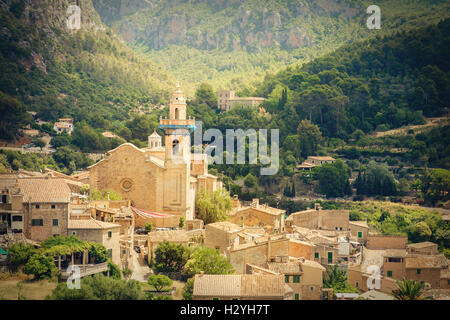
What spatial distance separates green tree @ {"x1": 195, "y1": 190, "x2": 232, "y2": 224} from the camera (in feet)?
121

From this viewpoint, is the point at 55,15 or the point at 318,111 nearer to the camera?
the point at 318,111

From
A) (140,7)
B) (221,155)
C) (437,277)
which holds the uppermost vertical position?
(140,7)

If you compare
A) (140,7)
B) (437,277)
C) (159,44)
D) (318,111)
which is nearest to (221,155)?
(318,111)

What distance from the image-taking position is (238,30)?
14150 centimetres

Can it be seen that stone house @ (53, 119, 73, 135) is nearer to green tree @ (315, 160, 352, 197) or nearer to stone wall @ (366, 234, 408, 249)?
green tree @ (315, 160, 352, 197)

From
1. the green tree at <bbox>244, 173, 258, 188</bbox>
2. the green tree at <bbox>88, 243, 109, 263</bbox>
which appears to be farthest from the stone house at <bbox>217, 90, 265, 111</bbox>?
the green tree at <bbox>88, 243, 109, 263</bbox>

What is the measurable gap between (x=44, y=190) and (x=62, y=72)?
2075 inches

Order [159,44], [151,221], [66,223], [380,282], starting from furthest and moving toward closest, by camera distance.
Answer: [159,44]
[151,221]
[380,282]
[66,223]

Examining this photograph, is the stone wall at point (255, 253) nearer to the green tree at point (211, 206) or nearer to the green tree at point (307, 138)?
the green tree at point (211, 206)

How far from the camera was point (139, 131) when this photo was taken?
206 feet

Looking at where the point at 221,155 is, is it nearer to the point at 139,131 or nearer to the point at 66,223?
the point at 139,131

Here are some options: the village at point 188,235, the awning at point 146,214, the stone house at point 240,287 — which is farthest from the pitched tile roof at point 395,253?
the awning at point 146,214
